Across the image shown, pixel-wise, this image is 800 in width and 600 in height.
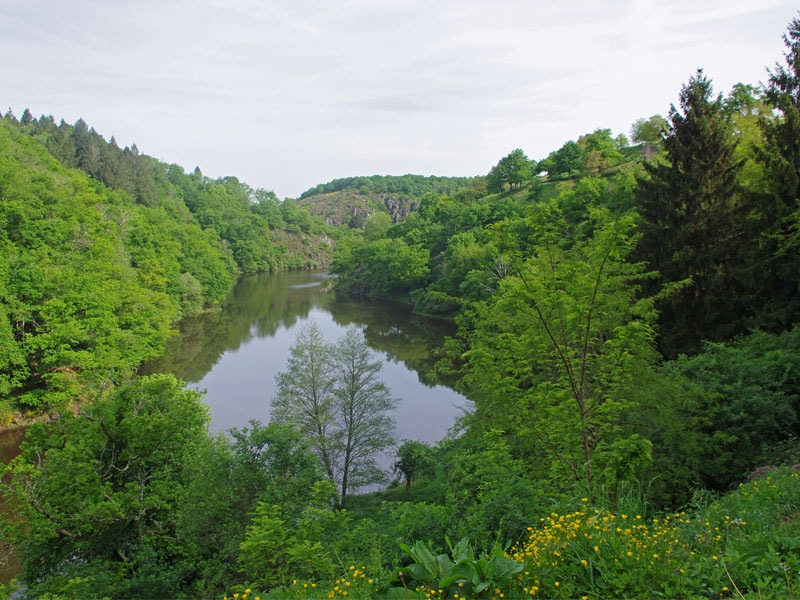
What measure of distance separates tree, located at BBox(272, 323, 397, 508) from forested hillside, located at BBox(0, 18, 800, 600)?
10 centimetres

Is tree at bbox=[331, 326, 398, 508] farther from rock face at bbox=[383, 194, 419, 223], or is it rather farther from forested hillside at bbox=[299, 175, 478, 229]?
rock face at bbox=[383, 194, 419, 223]

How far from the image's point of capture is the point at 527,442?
361 inches

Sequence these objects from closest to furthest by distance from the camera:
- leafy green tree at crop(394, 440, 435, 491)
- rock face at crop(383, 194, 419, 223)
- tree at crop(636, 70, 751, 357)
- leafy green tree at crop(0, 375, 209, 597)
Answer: leafy green tree at crop(0, 375, 209, 597)
tree at crop(636, 70, 751, 357)
leafy green tree at crop(394, 440, 435, 491)
rock face at crop(383, 194, 419, 223)

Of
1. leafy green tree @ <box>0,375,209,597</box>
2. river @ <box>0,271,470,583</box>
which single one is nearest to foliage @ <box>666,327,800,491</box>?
river @ <box>0,271,470,583</box>

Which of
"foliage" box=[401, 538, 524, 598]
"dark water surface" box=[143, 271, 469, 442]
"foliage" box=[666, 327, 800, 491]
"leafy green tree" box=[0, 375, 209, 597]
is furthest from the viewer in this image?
"dark water surface" box=[143, 271, 469, 442]

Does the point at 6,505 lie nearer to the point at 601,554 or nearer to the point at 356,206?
the point at 601,554

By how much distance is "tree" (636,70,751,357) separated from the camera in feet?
46.4

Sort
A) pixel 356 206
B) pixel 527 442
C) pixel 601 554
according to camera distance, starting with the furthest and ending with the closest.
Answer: pixel 356 206
pixel 527 442
pixel 601 554

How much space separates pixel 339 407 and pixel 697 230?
13586 millimetres

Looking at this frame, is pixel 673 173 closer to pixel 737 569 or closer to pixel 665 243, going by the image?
pixel 665 243

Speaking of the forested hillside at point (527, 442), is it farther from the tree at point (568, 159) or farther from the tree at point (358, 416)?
the tree at point (568, 159)

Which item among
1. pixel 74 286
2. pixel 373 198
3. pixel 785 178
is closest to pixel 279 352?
pixel 74 286

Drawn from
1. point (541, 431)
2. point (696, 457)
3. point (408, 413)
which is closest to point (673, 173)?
point (696, 457)

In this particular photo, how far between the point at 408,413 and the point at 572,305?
16648 millimetres
